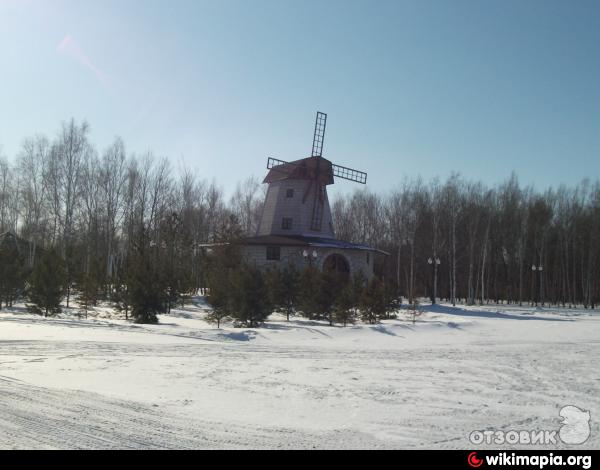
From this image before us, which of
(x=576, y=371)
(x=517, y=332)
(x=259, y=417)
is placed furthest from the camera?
(x=517, y=332)

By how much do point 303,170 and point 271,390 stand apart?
31902 mm

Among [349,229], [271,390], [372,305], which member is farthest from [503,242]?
[271,390]

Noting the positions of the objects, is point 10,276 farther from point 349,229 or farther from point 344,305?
point 349,229

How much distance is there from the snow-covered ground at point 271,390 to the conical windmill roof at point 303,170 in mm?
24638

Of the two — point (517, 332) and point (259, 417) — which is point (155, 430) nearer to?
point (259, 417)

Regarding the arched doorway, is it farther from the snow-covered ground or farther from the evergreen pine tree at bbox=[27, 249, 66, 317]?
the snow-covered ground

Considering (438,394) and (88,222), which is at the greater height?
(88,222)

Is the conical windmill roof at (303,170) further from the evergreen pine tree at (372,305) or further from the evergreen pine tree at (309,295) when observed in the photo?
the evergreen pine tree at (372,305)

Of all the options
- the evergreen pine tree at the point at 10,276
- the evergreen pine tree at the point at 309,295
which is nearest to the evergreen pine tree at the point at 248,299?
the evergreen pine tree at the point at 309,295

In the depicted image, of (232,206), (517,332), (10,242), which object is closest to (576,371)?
(517,332)

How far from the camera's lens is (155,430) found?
5.61m

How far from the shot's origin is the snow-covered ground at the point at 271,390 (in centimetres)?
551

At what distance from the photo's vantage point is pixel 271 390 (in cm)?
788

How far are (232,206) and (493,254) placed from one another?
31427 mm
